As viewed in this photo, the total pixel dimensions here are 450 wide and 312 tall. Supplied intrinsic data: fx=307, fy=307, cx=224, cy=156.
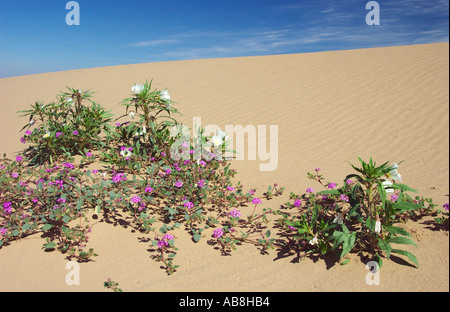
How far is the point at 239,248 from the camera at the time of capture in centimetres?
275

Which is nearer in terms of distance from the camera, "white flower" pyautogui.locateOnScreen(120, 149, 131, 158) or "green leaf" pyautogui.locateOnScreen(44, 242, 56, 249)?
"green leaf" pyautogui.locateOnScreen(44, 242, 56, 249)

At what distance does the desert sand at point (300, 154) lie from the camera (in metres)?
2.32

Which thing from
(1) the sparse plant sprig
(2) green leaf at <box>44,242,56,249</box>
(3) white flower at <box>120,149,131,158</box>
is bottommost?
(1) the sparse plant sprig

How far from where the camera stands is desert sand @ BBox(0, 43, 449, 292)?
7.61ft

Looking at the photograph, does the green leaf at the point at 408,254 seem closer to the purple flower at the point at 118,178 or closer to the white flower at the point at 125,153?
the purple flower at the point at 118,178

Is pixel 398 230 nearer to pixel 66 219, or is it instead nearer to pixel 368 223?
pixel 368 223

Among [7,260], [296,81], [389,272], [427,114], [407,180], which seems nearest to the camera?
[389,272]

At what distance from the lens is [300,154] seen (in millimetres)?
4699

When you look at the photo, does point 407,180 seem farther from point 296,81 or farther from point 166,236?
point 296,81

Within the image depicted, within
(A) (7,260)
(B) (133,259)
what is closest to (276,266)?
(B) (133,259)

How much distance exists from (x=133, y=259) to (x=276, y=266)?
1201mm

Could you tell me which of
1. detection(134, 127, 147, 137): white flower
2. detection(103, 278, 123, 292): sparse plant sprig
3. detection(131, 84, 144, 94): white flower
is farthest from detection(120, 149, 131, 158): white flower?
detection(103, 278, 123, 292): sparse plant sprig

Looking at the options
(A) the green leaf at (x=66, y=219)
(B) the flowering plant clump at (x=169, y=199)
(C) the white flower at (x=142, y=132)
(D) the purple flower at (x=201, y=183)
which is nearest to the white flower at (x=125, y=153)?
(B) the flowering plant clump at (x=169, y=199)

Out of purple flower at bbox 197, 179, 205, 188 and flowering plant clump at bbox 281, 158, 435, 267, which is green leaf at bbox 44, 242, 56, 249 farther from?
flowering plant clump at bbox 281, 158, 435, 267
